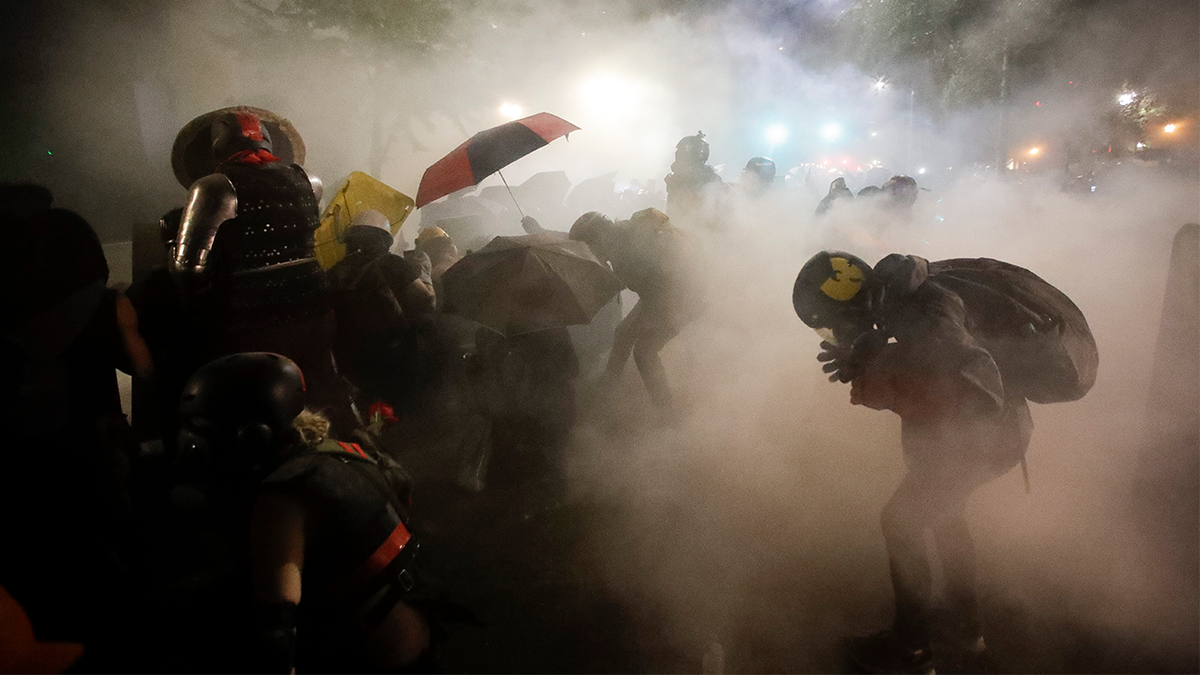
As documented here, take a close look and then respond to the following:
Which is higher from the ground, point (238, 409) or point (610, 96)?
point (610, 96)

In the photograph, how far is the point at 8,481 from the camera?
2176 mm

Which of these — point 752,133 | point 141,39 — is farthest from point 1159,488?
point 752,133

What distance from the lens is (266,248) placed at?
9.29ft

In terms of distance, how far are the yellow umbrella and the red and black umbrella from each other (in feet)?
0.71

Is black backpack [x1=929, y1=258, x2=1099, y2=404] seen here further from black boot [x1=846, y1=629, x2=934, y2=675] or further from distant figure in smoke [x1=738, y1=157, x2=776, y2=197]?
distant figure in smoke [x1=738, y1=157, x2=776, y2=197]

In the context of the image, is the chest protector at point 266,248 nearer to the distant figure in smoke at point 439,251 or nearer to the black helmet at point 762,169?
the distant figure in smoke at point 439,251

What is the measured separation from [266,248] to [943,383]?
3.04 metres

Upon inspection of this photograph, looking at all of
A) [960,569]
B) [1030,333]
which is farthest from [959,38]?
[960,569]

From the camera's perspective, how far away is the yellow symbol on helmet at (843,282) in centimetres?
251

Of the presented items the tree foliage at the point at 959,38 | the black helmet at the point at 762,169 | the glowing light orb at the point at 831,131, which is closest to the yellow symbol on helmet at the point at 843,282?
the black helmet at the point at 762,169

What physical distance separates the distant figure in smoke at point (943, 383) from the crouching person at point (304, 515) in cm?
182

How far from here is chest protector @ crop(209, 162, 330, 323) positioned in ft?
9.01

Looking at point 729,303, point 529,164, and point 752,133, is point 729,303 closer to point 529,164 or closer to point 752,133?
point 529,164

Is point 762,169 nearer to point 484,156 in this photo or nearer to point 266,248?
point 484,156
